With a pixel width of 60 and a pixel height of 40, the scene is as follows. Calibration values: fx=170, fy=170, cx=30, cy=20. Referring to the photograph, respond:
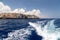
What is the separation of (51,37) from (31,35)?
1.93ft

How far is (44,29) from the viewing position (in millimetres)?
5605

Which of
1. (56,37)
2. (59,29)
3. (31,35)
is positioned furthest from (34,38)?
(59,29)

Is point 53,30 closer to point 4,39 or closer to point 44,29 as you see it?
point 44,29

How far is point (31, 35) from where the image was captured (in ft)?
16.3

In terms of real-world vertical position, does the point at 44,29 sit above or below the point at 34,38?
above

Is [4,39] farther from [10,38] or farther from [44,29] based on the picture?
[44,29]

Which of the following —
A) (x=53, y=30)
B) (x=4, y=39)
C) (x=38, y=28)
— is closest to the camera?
(x=4, y=39)

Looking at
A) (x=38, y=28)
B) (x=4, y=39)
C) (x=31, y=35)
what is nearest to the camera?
(x=4, y=39)

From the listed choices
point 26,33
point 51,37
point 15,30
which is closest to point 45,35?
point 51,37

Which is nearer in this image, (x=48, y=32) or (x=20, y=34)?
(x=20, y=34)

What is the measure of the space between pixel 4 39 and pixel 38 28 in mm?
1577

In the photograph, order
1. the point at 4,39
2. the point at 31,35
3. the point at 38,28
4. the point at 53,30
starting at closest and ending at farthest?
the point at 4,39, the point at 31,35, the point at 53,30, the point at 38,28

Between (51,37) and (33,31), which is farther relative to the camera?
(33,31)

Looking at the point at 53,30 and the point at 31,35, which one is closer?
the point at 31,35
